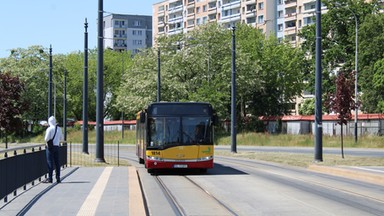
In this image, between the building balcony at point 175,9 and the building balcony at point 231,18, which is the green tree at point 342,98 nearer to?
the building balcony at point 231,18

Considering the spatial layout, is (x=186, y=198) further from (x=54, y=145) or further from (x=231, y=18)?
(x=231, y=18)

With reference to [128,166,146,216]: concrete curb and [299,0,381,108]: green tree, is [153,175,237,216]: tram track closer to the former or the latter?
[128,166,146,216]: concrete curb

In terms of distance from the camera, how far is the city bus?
24.1 m

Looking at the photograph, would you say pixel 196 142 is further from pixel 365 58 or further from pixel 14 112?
pixel 365 58

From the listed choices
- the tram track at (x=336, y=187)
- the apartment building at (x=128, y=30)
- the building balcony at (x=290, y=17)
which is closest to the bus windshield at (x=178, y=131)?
the tram track at (x=336, y=187)

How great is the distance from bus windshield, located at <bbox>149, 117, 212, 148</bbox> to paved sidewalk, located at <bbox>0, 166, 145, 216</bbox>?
11.4 feet

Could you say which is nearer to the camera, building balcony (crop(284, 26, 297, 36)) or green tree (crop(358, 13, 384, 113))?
green tree (crop(358, 13, 384, 113))

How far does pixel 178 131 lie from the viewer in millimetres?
24281

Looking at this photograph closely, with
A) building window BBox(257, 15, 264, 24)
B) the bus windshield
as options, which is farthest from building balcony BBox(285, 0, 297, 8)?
the bus windshield

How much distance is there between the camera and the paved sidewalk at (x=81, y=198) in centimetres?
1251

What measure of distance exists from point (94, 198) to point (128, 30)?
566 ft

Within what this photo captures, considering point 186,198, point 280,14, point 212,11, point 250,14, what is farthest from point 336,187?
point 212,11

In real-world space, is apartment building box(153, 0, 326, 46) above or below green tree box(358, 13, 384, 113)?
above

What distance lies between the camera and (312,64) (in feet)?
256
